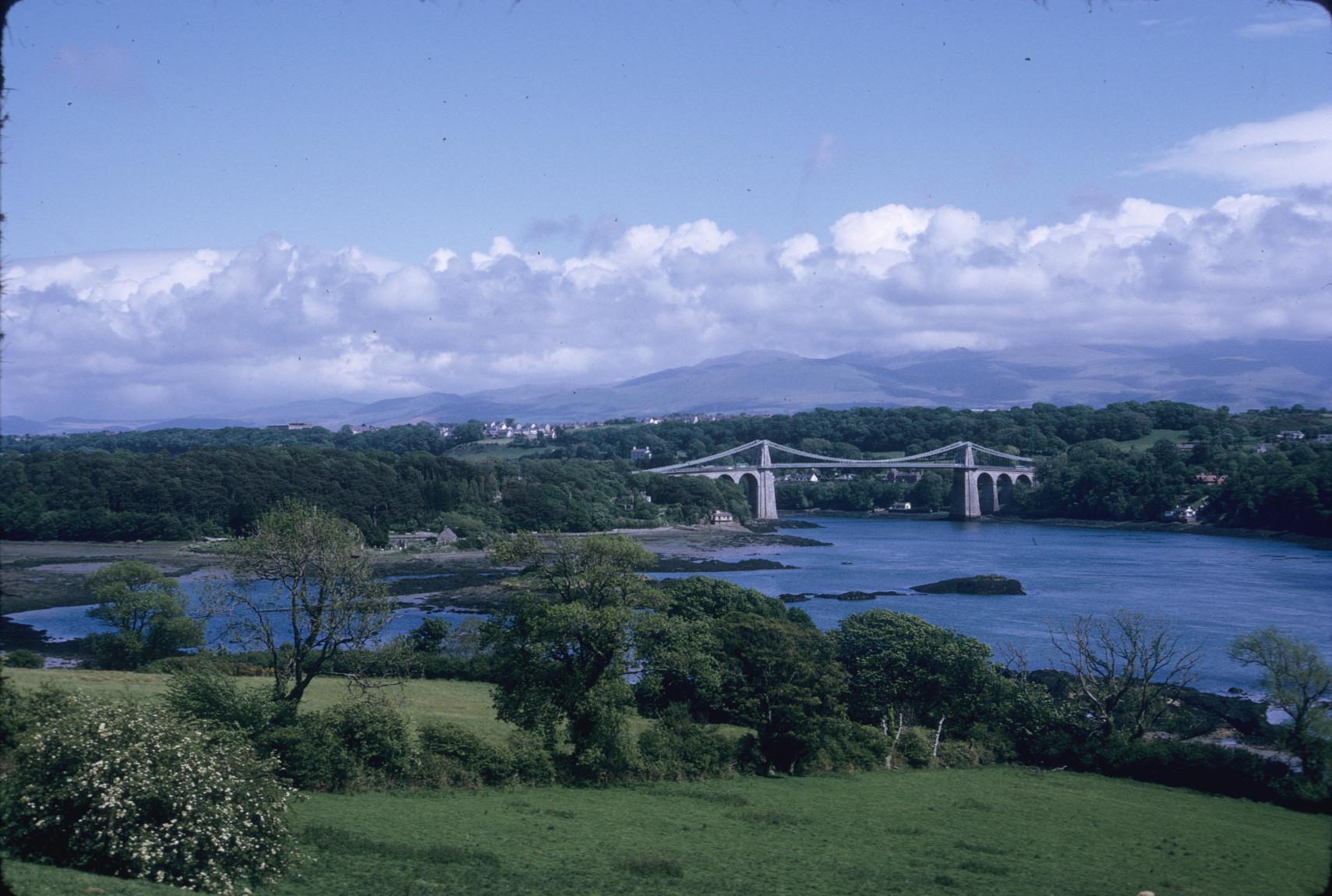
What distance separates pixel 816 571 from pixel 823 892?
2774 cm

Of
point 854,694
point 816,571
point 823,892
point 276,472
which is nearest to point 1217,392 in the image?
point 816,571

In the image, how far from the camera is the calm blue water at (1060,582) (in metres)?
22.5

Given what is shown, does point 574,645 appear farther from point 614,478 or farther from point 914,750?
point 614,478

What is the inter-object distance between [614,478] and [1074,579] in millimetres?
24169

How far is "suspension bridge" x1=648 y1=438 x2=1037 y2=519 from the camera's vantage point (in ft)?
186

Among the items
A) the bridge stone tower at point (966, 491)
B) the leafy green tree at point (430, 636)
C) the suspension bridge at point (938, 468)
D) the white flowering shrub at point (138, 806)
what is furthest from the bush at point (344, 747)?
the bridge stone tower at point (966, 491)

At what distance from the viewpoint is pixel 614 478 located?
5028cm

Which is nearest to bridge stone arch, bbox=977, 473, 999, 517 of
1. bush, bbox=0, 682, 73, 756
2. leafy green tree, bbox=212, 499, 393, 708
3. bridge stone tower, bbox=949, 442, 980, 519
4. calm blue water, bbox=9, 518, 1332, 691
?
bridge stone tower, bbox=949, 442, 980, 519

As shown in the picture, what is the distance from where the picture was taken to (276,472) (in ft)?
130

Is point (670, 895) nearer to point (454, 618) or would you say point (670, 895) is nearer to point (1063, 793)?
point (1063, 793)

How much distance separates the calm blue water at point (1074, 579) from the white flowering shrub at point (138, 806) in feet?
53.5

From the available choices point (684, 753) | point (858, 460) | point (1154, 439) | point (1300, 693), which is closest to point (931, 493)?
point (858, 460)

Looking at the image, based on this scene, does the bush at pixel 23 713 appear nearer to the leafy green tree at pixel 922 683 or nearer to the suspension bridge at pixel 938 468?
the leafy green tree at pixel 922 683

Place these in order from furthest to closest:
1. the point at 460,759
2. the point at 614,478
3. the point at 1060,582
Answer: the point at 614,478 < the point at 1060,582 < the point at 460,759
